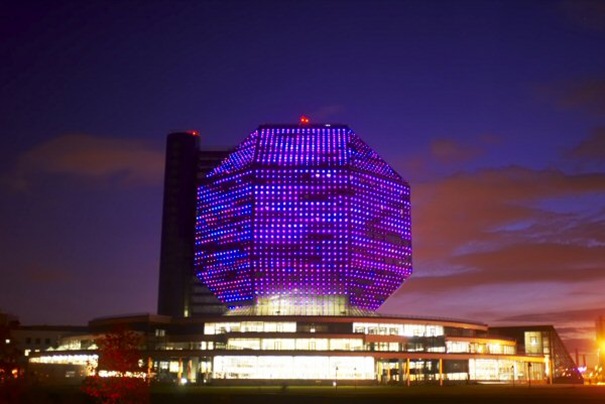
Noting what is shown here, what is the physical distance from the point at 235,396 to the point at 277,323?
79666mm

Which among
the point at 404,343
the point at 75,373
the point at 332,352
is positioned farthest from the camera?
the point at 404,343

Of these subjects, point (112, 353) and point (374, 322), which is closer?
point (112, 353)

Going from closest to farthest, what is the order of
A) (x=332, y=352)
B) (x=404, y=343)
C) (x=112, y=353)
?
(x=112, y=353), (x=332, y=352), (x=404, y=343)

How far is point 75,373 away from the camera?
15812cm

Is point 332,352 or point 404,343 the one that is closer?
point 332,352

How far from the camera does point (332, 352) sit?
16875 cm

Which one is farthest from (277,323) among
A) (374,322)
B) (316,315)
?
(374,322)

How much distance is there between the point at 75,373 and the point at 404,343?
74.6 m

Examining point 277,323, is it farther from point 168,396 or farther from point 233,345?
point 168,396

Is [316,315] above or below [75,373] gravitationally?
above

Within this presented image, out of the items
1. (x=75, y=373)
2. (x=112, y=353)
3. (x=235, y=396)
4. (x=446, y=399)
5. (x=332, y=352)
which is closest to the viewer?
(x=112, y=353)

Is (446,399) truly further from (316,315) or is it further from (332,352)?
(316,315)

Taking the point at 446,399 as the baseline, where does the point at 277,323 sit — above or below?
above

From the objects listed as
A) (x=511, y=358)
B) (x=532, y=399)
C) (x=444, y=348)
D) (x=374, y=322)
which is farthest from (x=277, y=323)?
(x=532, y=399)
